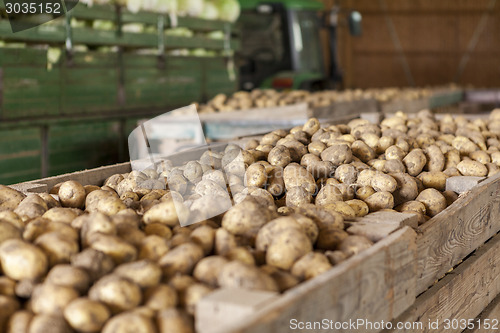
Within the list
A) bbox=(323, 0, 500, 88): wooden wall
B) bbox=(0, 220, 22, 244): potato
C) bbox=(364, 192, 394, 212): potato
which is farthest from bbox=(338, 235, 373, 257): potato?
bbox=(323, 0, 500, 88): wooden wall

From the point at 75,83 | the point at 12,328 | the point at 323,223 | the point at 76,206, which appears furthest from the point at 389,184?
the point at 75,83

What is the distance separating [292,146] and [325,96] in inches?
146

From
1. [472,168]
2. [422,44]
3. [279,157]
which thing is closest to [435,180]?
[472,168]

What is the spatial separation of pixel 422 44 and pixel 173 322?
1290cm

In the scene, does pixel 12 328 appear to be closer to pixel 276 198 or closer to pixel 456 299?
pixel 276 198

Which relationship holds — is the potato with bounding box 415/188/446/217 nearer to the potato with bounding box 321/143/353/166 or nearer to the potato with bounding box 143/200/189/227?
the potato with bounding box 321/143/353/166

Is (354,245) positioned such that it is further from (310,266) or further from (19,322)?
(19,322)

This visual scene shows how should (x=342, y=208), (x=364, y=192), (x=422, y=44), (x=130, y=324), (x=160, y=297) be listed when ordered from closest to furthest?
(x=130, y=324), (x=160, y=297), (x=342, y=208), (x=364, y=192), (x=422, y=44)

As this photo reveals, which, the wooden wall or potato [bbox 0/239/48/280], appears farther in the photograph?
the wooden wall

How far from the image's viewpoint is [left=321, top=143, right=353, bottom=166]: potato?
2.47 m

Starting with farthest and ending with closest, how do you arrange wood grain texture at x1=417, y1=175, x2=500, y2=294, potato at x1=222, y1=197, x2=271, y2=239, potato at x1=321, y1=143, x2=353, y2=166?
potato at x1=321, y1=143, x2=353, y2=166 → wood grain texture at x1=417, y1=175, x2=500, y2=294 → potato at x1=222, y1=197, x2=271, y2=239

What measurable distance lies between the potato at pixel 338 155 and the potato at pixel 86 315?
57.9 inches

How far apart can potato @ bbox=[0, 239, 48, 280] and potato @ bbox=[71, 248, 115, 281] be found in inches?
3.1

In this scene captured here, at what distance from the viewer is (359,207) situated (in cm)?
208
